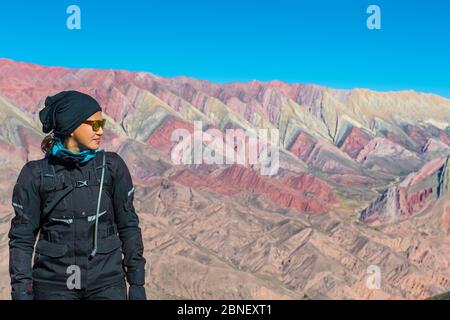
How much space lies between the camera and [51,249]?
6340 mm

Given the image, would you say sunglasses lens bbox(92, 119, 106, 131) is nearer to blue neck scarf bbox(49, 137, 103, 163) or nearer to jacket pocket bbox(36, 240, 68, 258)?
blue neck scarf bbox(49, 137, 103, 163)

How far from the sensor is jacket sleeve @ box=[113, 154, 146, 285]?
6.44 metres

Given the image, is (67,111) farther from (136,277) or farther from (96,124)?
(136,277)

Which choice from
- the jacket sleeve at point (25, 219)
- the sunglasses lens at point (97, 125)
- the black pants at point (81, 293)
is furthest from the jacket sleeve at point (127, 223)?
the jacket sleeve at point (25, 219)

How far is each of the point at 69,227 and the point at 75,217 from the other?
10 centimetres

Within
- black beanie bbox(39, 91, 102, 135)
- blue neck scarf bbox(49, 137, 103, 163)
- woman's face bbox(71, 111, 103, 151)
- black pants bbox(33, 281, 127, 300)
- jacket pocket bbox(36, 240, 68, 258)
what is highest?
black beanie bbox(39, 91, 102, 135)

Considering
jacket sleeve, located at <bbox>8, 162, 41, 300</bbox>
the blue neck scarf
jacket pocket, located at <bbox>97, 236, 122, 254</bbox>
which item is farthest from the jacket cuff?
the blue neck scarf

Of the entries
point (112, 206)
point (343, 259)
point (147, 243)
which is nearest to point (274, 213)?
point (343, 259)

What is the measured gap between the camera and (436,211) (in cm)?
15838

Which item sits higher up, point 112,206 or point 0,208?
point 112,206

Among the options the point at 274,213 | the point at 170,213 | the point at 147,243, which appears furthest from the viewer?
the point at 274,213

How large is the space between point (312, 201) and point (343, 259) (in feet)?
180

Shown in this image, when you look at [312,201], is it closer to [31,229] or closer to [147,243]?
Answer: [147,243]

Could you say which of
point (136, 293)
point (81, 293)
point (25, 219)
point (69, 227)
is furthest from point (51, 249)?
point (136, 293)
